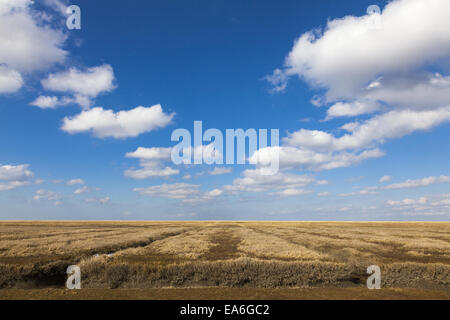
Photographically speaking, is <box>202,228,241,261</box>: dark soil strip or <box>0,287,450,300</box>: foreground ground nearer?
<box>0,287,450,300</box>: foreground ground

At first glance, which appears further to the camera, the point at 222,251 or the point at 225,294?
the point at 222,251

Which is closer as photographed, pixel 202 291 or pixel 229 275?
pixel 202 291

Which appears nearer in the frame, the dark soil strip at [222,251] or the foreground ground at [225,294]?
the foreground ground at [225,294]

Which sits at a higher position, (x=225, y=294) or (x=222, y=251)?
(x=225, y=294)

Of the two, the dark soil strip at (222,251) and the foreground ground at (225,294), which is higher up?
the foreground ground at (225,294)

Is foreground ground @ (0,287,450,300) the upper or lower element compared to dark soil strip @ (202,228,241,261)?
upper

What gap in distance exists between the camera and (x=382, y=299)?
1441cm
